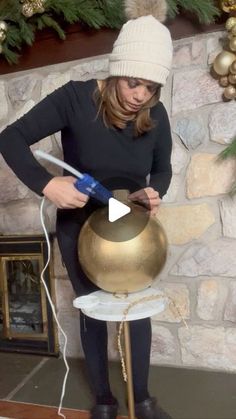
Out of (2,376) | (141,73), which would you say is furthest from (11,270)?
(141,73)

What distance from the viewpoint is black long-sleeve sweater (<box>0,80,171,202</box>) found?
1023mm

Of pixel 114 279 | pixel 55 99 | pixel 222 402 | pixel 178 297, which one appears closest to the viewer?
pixel 114 279

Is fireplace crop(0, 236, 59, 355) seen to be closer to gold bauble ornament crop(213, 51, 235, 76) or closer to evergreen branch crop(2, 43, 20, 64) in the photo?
evergreen branch crop(2, 43, 20, 64)

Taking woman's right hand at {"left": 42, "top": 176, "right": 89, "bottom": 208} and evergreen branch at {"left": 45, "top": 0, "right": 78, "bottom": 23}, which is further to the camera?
evergreen branch at {"left": 45, "top": 0, "right": 78, "bottom": 23}

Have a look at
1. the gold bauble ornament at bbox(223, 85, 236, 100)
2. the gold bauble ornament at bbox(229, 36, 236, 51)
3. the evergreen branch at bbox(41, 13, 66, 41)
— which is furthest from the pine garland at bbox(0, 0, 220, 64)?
the gold bauble ornament at bbox(223, 85, 236, 100)

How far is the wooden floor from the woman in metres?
0.10

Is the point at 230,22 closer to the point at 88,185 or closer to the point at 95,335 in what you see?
the point at 88,185

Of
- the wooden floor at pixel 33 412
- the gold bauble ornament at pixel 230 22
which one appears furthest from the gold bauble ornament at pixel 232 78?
the wooden floor at pixel 33 412

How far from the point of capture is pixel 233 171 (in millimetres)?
1425

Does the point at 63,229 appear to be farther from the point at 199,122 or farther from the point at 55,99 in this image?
the point at 199,122

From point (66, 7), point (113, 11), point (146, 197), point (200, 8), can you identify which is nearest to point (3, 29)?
point (66, 7)

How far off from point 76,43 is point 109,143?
639mm

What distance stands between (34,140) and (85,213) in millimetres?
228
